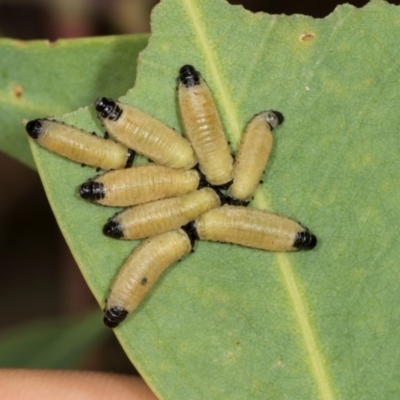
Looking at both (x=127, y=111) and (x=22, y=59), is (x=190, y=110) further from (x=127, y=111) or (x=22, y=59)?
(x=22, y=59)

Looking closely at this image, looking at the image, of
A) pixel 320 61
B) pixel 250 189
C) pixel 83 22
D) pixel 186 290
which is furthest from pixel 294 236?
pixel 83 22

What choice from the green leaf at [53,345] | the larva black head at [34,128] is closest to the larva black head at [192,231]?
the larva black head at [34,128]

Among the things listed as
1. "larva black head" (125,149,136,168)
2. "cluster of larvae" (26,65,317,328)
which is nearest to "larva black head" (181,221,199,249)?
"cluster of larvae" (26,65,317,328)

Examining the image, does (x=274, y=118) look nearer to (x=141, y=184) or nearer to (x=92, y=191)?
(x=141, y=184)

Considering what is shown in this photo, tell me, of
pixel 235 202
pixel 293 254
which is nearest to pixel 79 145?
pixel 235 202

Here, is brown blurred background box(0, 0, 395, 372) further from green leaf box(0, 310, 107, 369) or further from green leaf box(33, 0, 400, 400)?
green leaf box(33, 0, 400, 400)
